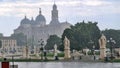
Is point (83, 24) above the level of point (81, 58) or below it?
above

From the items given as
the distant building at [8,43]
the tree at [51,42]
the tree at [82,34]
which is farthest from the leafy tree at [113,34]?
the distant building at [8,43]

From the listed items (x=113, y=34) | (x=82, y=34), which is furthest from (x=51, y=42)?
(x=82, y=34)

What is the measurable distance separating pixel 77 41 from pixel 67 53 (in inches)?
1262

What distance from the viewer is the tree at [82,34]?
8556 cm

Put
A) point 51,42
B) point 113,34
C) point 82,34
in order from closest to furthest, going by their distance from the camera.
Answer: point 82,34 < point 113,34 < point 51,42

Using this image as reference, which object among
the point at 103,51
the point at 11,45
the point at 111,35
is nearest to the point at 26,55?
the point at 103,51

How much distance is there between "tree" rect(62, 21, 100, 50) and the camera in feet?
281

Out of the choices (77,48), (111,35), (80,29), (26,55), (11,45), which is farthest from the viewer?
(11,45)

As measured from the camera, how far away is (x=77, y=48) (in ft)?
277

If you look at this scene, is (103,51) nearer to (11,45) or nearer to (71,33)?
(71,33)

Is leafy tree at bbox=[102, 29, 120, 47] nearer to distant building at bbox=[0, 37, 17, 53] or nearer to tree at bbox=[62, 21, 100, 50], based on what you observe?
tree at bbox=[62, 21, 100, 50]

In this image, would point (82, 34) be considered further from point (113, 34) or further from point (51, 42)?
point (51, 42)

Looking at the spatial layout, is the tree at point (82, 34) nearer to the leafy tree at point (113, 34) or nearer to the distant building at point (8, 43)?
the leafy tree at point (113, 34)

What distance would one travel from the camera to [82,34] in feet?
295
